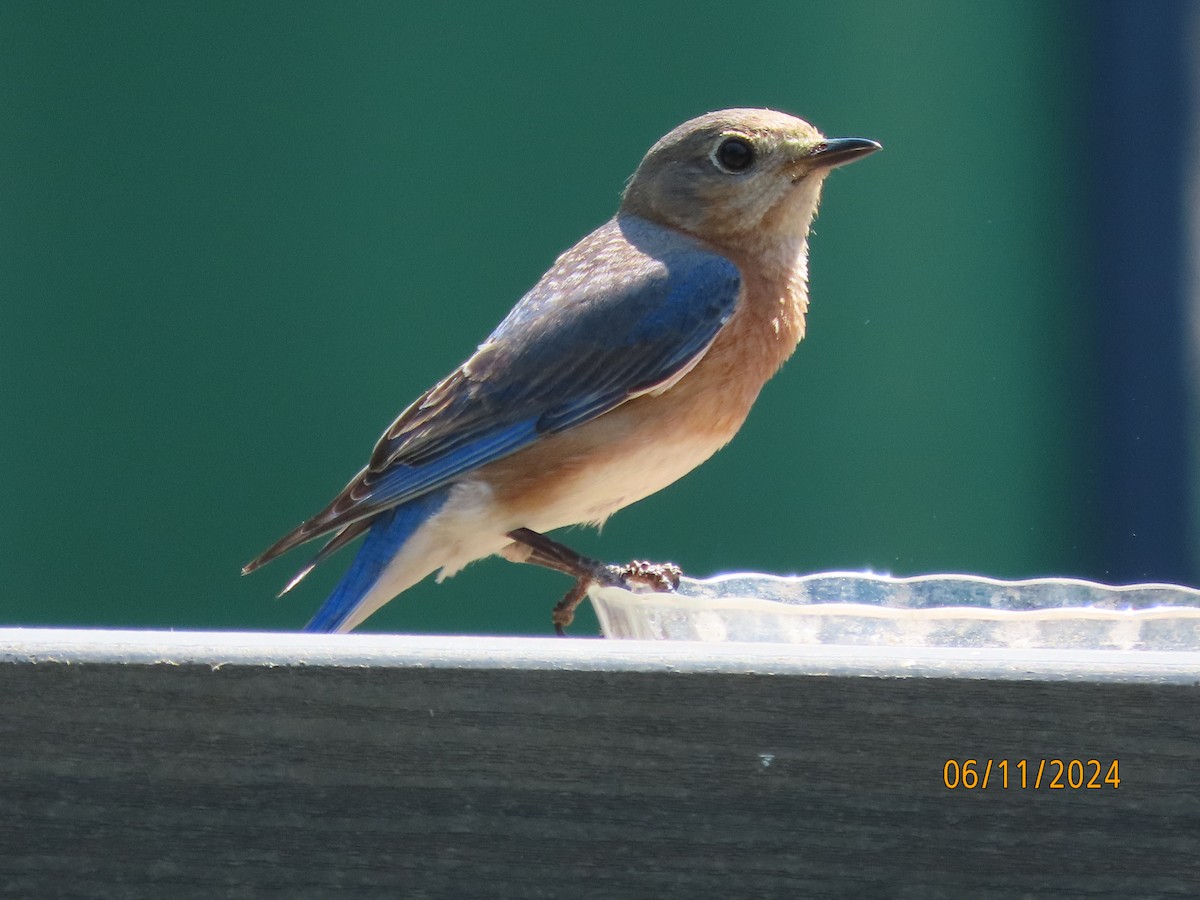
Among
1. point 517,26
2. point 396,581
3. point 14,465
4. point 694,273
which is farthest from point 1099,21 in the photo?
point 14,465

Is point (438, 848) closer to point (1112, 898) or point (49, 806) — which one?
point (49, 806)

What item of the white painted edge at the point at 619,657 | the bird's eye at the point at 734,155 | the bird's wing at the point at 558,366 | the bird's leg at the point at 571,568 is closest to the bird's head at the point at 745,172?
the bird's eye at the point at 734,155

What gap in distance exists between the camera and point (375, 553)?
A: 10.4 feet

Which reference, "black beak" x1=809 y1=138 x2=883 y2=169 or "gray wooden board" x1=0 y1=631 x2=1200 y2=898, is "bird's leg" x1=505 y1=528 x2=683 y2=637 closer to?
"black beak" x1=809 y1=138 x2=883 y2=169

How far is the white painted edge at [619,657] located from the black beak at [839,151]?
213 cm

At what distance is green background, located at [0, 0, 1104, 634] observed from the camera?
4.46 metres

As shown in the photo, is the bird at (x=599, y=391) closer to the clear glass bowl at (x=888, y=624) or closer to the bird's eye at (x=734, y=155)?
the bird's eye at (x=734, y=155)

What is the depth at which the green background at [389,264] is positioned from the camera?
446 centimetres

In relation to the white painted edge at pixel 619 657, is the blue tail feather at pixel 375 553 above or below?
below

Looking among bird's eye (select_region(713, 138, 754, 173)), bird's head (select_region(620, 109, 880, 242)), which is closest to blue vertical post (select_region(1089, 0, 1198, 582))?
bird's head (select_region(620, 109, 880, 242))

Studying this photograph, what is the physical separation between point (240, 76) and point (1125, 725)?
3.67 metres
